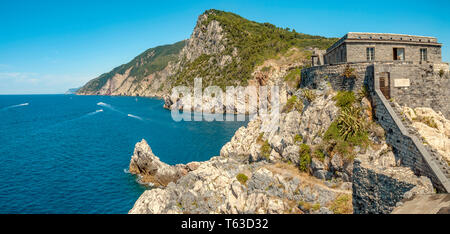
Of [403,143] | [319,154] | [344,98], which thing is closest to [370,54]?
[344,98]

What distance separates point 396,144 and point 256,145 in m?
17.3

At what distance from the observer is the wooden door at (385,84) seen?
2019cm

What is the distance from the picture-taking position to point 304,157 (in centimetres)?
2431

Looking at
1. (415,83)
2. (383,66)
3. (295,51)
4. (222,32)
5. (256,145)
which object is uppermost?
(222,32)

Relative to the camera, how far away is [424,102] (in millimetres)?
20281

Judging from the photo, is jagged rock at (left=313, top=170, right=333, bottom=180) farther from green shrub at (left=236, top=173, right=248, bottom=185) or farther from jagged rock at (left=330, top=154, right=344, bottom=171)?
green shrub at (left=236, top=173, right=248, bottom=185)

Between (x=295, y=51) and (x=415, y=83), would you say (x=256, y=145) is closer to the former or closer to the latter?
(x=415, y=83)

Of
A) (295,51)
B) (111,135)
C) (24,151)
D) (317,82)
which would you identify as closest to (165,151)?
(111,135)

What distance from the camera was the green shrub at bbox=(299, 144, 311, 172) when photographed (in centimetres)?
2389

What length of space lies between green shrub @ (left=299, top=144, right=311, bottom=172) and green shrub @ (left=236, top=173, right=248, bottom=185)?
225 inches

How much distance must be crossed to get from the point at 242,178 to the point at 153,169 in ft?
59.5
